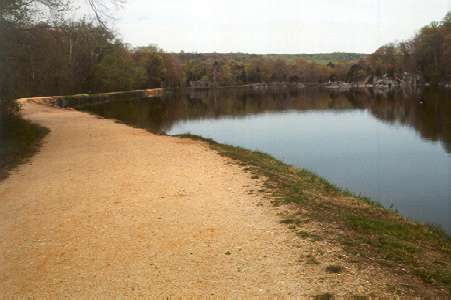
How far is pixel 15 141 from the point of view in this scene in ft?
56.6

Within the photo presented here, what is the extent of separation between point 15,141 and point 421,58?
9359 cm

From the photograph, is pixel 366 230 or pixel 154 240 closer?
pixel 154 240

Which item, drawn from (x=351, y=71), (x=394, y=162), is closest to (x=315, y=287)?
(x=394, y=162)

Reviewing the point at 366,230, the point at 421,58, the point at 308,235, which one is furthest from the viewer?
the point at 421,58

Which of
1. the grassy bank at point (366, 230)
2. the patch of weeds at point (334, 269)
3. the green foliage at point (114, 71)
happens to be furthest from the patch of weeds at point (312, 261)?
the green foliage at point (114, 71)

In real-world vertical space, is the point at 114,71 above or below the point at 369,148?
above

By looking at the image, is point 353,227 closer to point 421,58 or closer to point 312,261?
point 312,261

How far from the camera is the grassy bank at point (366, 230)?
233 inches

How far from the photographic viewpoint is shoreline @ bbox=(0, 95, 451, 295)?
583cm

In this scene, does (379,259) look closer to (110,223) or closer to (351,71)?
(110,223)

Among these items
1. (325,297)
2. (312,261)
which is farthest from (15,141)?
(325,297)

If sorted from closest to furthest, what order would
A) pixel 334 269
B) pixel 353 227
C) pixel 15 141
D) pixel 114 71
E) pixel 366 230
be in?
pixel 334 269 < pixel 366 230 < pixel 353 227 < pixel 15 141 < pixel 114 71

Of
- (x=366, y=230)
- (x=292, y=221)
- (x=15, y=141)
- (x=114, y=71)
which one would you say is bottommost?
(x=366, y=230)

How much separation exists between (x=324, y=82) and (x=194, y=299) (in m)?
143
